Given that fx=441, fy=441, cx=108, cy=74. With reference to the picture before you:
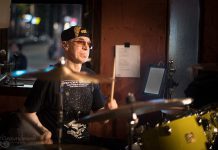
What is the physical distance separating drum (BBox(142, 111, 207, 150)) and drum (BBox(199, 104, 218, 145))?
0.12 meters

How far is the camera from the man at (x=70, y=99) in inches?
201

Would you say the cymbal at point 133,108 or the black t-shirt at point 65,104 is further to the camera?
the black t-shirt at point 65,104

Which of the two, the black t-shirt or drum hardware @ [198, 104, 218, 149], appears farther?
drum hardware @ [198, 104, 218, 149]

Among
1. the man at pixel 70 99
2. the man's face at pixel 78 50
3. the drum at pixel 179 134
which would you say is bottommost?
the drum at pixel 179 134

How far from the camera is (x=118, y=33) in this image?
707 centimetres

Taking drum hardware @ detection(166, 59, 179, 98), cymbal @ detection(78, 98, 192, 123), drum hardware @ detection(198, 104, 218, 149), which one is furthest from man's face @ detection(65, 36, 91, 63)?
drum hardware @ detection(166, 59, 179, 98)

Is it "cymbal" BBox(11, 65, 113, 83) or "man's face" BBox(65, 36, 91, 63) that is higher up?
"man's face" BBox(65, 36, 91, 63)

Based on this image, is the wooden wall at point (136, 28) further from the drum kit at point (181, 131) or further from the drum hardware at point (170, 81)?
the drum kit at point (181, 131)

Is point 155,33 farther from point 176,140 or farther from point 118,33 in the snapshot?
point 176,140

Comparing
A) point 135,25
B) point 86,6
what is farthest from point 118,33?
point 86,6

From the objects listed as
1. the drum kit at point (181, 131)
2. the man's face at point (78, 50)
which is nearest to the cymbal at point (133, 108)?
the drum kit at point (181, 131)

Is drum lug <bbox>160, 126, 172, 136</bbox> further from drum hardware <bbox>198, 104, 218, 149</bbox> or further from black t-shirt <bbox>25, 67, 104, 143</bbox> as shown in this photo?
black t-shirt <bbox>25, 67, 104, 143</bbox>

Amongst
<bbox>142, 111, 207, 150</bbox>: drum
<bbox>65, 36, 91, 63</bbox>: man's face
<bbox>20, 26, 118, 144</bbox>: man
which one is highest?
<bbox>65, 36, 91, 63</bbox>: man's face

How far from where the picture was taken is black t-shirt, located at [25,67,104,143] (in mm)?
5084
